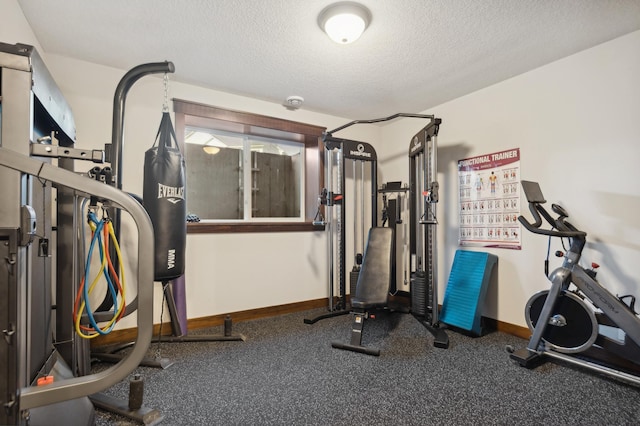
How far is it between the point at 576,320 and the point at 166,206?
2.83 metres

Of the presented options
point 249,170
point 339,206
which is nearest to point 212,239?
point 249,170

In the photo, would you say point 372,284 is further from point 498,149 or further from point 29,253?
point 29,253

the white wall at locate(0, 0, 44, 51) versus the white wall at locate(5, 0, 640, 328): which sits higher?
the white wall at locate(0, 0, 44, 51)

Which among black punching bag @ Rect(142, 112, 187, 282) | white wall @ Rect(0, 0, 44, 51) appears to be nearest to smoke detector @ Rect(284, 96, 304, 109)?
black punching bag @ Rect(142, 112, 187, 282)

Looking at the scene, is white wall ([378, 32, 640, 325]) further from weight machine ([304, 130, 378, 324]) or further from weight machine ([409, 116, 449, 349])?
weight machine ([304, 130, 378, 324])

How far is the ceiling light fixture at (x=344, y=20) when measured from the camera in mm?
1795

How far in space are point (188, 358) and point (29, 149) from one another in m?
1.74

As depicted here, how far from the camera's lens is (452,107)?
128 inches

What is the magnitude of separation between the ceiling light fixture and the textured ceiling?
0.05 m

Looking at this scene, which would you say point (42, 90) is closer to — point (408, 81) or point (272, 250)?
point (272, 250)

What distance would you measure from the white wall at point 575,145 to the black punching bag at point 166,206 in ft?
8.64

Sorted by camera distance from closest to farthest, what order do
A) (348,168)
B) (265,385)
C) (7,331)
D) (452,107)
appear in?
(7,331) < (265,385) < (452,107) < (348,168)

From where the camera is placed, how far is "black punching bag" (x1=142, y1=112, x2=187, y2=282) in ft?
6.41

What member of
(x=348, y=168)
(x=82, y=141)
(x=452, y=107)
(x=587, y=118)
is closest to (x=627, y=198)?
Answer: (x=587, y=118)
